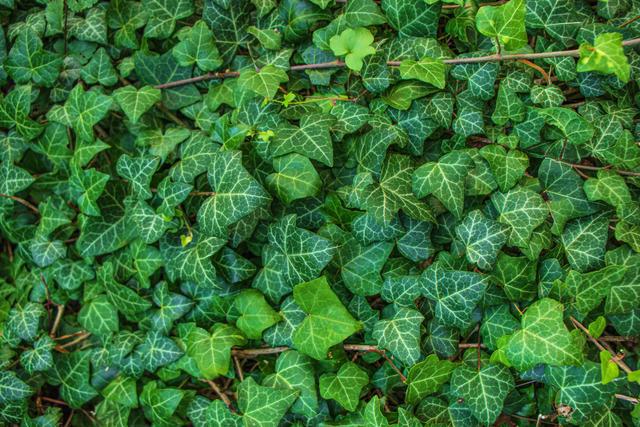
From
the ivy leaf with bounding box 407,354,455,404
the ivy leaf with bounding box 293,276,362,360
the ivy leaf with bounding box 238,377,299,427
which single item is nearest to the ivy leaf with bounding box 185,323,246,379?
the ivy leaf with bounding box 238,377,299,427

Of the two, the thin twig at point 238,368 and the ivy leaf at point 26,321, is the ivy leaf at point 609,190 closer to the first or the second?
the thin twig at point 238,368

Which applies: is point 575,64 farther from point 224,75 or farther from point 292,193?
point 224,75

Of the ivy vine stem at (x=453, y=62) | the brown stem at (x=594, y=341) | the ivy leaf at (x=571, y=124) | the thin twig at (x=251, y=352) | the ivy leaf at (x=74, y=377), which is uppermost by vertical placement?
the ivy vine stem at (x=453, y=62)

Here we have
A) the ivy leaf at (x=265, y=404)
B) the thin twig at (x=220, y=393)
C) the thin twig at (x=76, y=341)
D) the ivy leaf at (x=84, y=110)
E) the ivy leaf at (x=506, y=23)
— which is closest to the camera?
the ivy leaf at (x=506, y=23)

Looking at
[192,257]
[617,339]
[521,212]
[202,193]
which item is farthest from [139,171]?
[617,339]

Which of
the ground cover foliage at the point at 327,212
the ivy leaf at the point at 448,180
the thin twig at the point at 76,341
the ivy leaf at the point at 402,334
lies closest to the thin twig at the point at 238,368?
the ground cover foliage at the point at 327,212

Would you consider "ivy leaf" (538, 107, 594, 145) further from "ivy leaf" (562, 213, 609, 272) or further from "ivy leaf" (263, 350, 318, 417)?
"ivy leaf" (263, 350, 318, 417)
